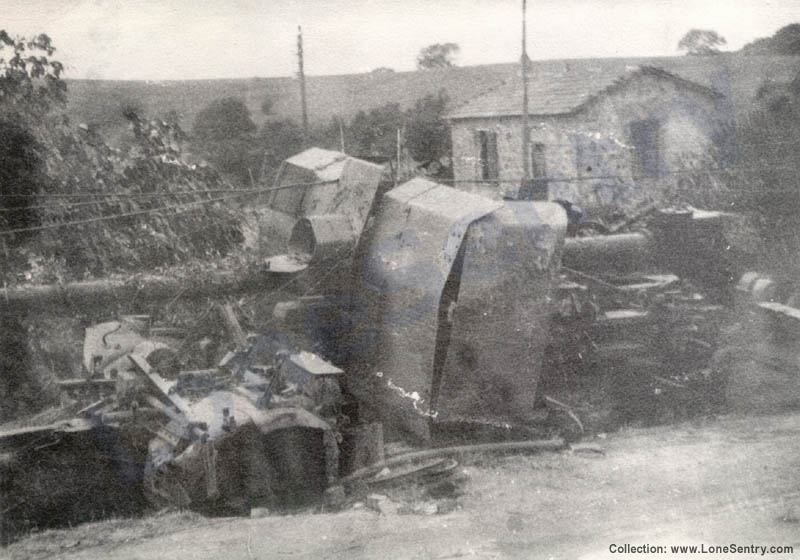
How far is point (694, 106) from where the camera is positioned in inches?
766

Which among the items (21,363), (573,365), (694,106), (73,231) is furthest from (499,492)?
(694,106)

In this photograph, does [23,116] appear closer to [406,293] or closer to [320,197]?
[320,197]

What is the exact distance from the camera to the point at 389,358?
26.5 ft

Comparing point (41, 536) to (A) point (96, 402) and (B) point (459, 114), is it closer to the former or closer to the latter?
(A) point (96, 402)

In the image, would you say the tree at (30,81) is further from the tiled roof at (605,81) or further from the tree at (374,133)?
the tiled roof at (605,81)

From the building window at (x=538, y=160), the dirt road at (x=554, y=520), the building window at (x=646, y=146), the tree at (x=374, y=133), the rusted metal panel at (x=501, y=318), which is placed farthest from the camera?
the building window at (x=538, y=160)

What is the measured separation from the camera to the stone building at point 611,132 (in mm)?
18266

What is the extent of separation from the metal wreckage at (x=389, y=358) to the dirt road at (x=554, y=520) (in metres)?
0.63

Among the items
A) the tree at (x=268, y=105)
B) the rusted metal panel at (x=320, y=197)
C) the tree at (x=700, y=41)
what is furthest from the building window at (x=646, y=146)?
the rusted metal panel at (x=320, y=197)

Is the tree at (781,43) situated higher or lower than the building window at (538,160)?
higher

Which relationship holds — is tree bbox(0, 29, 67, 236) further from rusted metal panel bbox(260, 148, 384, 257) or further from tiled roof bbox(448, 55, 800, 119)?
tiled roof bbox(448, 55, 800, 119)

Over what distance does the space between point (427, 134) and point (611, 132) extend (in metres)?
5.39

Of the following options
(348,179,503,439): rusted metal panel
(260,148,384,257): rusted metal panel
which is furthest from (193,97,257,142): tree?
(348,179,503,439): rusted metal panel

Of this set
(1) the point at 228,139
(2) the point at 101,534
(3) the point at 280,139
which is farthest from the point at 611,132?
(2) the point at 101,534
